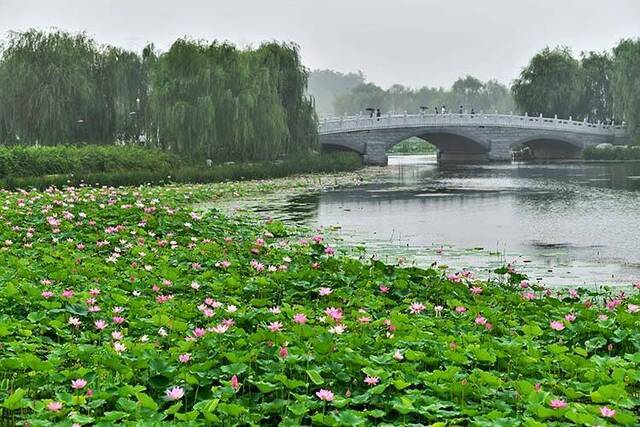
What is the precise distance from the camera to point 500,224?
52.6 feet

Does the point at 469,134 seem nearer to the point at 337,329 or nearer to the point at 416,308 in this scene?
the point at 416,308

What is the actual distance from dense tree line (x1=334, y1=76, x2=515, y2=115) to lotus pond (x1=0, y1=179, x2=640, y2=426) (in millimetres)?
108947

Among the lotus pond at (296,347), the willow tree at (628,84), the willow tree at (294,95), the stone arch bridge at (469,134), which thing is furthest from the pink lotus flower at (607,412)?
the willow tree at (628,84)

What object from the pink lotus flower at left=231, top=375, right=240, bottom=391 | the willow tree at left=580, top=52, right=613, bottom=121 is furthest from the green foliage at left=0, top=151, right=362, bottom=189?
the willow tree at left=580, top=52, right=613, bottom=121

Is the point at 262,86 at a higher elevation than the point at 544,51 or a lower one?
lower

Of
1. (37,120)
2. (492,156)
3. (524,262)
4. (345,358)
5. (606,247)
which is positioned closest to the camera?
(345,358)

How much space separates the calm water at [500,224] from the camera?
35.1 feet

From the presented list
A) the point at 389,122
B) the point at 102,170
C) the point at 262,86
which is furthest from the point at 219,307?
the point at 389,122

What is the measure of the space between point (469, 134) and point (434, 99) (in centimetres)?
7369

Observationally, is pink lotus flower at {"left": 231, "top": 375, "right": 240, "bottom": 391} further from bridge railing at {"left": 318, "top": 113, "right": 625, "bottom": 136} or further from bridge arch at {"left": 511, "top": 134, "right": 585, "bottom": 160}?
bridge arch at {"left": 511, "top": 134, "right": 585, "bottom": 160}

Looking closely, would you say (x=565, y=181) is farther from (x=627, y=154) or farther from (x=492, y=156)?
(x=492, y=156)

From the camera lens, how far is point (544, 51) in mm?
59969

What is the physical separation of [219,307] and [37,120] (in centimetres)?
2583

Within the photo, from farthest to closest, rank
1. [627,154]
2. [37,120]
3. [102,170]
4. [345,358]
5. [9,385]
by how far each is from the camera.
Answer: [627,154] → [37,120] → [102,170] → [345,358] → [9,385]
